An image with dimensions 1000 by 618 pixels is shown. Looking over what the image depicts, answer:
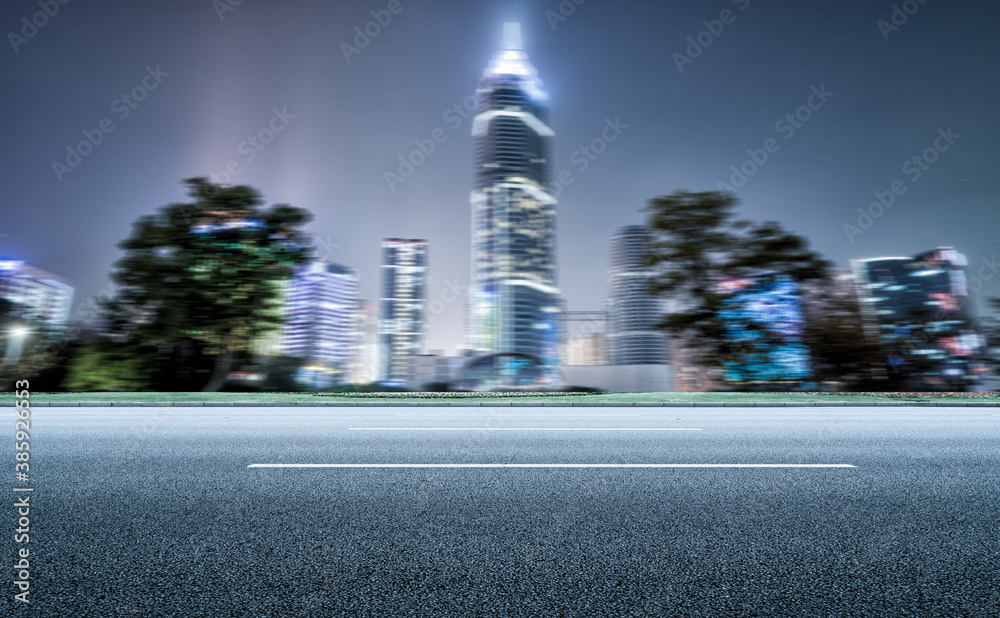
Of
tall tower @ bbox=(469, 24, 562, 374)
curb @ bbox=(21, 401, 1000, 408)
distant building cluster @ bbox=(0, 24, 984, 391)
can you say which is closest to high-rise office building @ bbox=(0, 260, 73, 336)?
distant building cluster @ bbox=(0, 24, 984, 391)

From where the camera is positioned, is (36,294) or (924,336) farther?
(924,336)

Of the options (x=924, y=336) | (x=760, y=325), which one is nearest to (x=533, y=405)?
(x=760, y=325)

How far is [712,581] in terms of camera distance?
8.00ft

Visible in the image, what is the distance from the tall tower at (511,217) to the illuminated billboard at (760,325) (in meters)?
112

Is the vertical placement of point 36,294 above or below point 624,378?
above

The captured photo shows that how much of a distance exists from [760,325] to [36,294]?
3773 cm

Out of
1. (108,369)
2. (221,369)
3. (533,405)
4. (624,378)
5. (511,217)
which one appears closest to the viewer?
(533,405)

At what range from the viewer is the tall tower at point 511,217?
151 meters

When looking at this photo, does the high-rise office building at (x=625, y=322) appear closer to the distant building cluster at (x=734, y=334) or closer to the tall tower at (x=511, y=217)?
the tall tower at (x=511, y=217)

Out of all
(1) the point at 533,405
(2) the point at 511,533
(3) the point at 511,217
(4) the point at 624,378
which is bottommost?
(2) the point at 511,533

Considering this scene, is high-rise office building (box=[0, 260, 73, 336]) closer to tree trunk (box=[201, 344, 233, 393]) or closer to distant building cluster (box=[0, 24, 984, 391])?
distant building cluster (box=[0, 24, 984, 391])

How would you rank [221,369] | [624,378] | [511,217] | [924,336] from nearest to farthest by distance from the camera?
[221,369], [924,336], [624,378], [511,217]

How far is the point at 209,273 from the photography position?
23.8 metres

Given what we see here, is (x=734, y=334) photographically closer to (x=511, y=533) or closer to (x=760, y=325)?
(x=760, y=325)
